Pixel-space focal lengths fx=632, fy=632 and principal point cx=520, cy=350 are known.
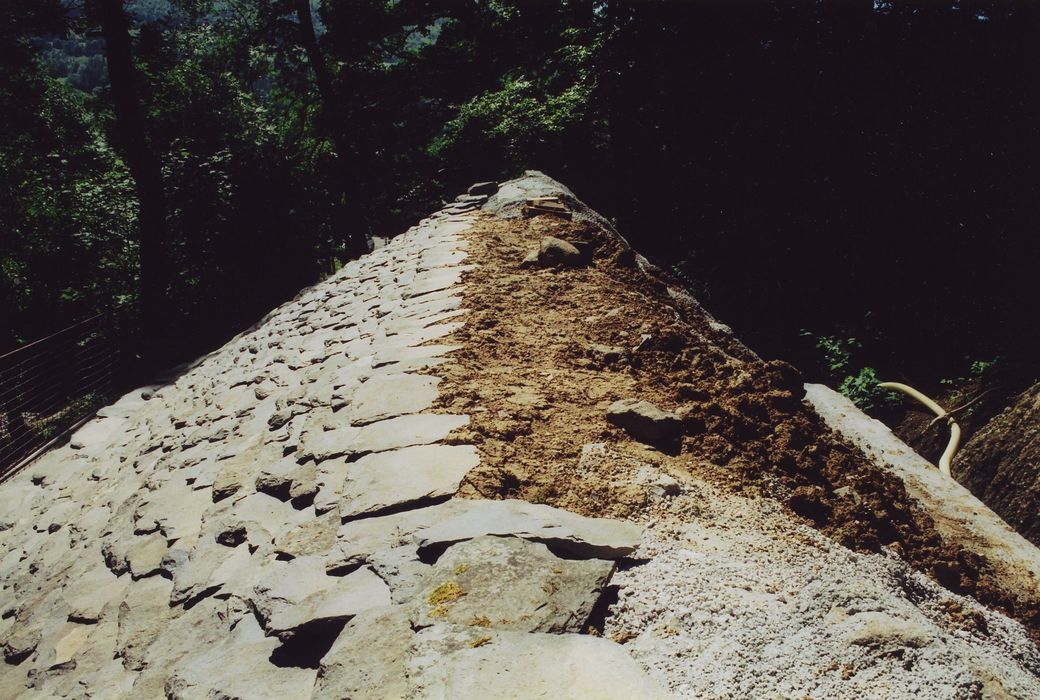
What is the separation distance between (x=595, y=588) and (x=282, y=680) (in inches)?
33.3

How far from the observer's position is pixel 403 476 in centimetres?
233

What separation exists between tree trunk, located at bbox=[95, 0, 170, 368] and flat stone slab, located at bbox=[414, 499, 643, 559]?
443 inches

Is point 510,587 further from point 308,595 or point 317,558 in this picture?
point 317,558

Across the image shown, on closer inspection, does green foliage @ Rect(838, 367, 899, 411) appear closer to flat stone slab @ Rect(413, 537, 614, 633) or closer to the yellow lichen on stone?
flat stone slab @ Rect(413, 537, 614, 633)

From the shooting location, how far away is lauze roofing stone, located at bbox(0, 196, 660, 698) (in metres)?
1.48

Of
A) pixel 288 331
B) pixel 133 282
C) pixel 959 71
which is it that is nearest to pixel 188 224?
pixel 133 282

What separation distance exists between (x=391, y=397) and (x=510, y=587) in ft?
5.37

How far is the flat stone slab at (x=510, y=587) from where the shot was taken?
4.96 ft

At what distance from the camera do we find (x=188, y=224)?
1528 cm

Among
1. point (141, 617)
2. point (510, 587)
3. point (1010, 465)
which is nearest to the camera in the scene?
point (510, 587)

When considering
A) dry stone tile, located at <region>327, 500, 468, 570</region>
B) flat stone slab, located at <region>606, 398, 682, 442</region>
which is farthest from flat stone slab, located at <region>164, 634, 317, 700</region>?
flat stone slab, located at <region>606, 398, 682, 442</region>

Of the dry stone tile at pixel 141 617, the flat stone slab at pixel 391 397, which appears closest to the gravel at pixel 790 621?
the flat stone slab at pixel 391 397

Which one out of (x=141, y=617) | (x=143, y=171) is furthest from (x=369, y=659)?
(x=143, y=171)

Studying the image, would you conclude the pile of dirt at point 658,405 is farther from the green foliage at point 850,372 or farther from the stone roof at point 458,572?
the green foliage at point 850,372
